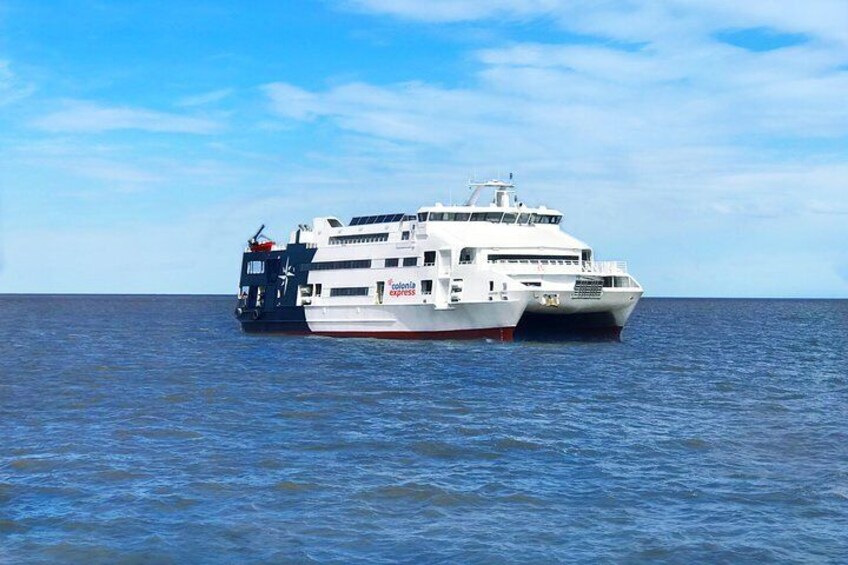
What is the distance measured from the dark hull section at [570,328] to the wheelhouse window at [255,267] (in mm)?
21820

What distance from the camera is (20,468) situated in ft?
71.9

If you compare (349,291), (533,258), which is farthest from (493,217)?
(349,291)

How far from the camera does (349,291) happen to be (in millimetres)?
61188

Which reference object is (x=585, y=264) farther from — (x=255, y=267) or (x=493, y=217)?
(x=255, y=267)

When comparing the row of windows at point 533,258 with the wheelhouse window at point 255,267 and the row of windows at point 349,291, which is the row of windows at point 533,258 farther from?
the wheelhouse window at point 255,267

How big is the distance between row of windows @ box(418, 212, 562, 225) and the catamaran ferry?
0.06 meters

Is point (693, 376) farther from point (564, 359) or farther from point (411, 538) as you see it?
point (411, 538)

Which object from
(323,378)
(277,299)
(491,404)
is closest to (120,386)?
(323,378)

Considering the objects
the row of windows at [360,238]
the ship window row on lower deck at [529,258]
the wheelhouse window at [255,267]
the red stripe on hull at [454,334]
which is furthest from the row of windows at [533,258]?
the wheelhouse window at [255,267]

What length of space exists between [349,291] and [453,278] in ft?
33.3

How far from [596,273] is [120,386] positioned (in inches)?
1011

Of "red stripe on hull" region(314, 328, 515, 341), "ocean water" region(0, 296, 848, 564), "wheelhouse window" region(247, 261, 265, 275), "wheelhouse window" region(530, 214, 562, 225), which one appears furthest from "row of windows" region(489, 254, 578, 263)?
"wheelhouse window" region(247, 261, 265, 275)

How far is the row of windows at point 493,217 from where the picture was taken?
5750cm

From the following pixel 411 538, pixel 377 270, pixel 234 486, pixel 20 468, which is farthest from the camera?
pixel 377 270
